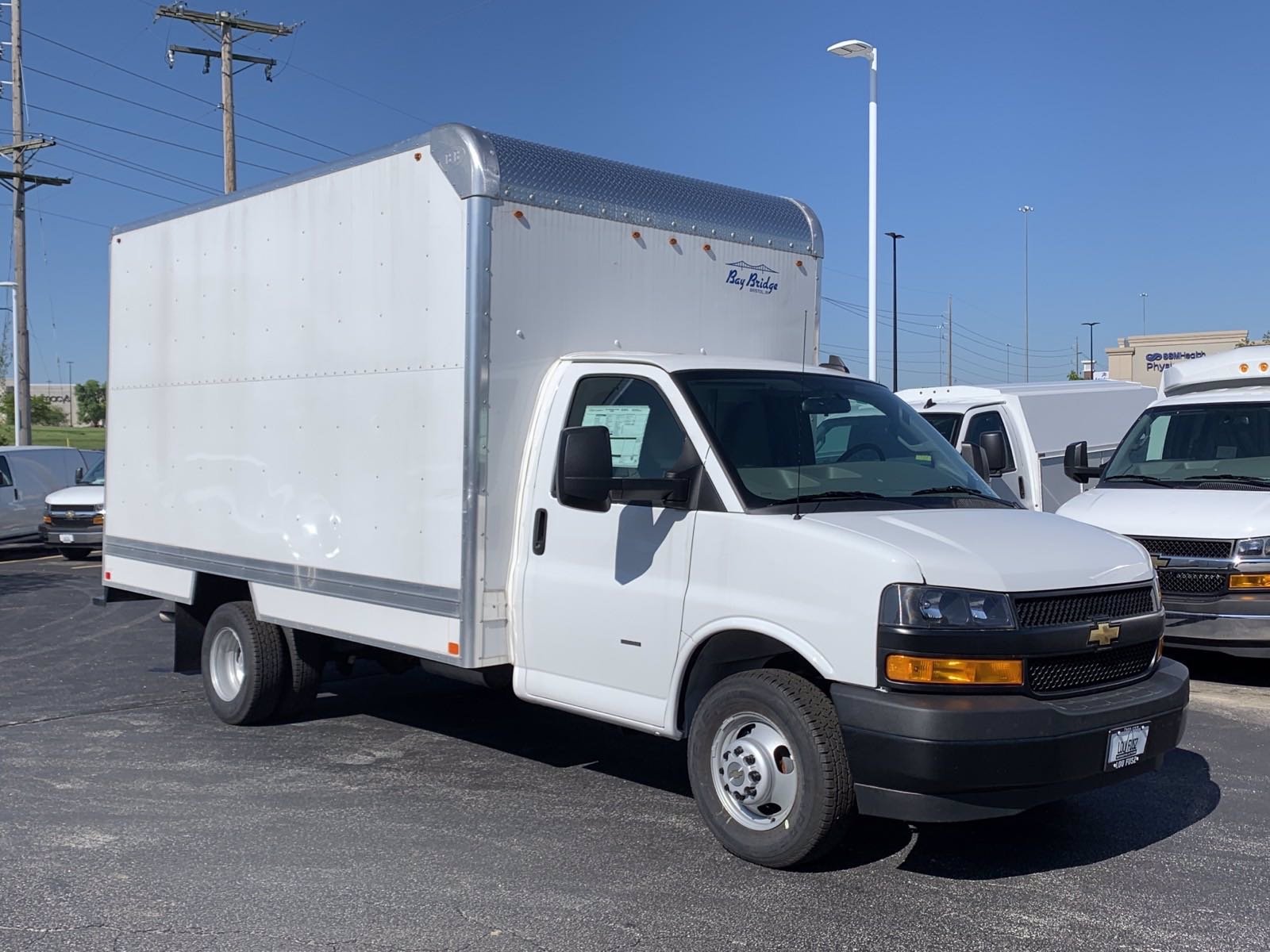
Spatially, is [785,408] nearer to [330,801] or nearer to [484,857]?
[484,857]

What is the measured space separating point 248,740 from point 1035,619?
498 cm

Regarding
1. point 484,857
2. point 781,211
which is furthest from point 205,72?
point 484,857

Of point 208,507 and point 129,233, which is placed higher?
point 129,233

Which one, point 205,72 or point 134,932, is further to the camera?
point 205,72

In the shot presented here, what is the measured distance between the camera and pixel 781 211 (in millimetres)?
7930

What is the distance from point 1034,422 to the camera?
14.0 m

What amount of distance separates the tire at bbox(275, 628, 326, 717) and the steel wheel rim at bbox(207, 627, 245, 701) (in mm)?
310

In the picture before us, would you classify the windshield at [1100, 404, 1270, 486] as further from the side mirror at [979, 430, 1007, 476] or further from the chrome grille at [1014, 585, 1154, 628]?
the chrome grille at [1014, 585, 1154, 628]

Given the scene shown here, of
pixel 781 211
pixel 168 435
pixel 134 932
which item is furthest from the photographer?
pixel 168 435

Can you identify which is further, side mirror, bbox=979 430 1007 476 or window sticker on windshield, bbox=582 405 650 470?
side mirror, bbox=979 430 1007 476

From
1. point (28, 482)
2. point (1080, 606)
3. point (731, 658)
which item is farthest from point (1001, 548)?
point (28, 482)

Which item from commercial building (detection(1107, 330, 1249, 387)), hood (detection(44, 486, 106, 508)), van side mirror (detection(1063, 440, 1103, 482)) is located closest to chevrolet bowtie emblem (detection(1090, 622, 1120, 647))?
van side mirror (detection(1063, 440, 1103, 482))

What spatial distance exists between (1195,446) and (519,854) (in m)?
7.26

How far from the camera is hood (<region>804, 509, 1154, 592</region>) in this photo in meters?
4.97
